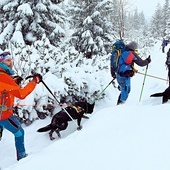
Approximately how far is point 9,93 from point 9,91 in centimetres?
11

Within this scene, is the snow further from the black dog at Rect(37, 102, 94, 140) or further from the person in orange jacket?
the black dog at Rect(37, 102, 94, 140)

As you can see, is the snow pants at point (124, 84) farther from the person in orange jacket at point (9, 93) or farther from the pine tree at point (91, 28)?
the pine tree at point (91, 28)

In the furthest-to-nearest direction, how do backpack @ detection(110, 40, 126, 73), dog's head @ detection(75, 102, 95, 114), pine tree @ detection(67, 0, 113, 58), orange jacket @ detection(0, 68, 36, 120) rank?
pine tree @ detection(67, 0, 113, 58)
dog's head @ detection(75, 102, 95, 114)
backpack @ detection(110, 40, 126, 73)
orange jacket @ detection(0, 68, 36, 120)

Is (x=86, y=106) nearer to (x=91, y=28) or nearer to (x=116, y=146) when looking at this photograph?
(x=116, y=146)

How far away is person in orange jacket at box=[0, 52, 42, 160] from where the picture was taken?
3.88 m

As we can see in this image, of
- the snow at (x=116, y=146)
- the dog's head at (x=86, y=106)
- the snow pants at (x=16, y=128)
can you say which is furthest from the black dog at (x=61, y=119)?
the snow pants at (x=16, y=128)

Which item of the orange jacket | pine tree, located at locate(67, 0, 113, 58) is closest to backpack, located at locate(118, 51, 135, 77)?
the orange jacket

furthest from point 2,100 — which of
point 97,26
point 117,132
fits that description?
point 97,26

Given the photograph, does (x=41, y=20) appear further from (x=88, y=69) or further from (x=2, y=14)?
(x=88, y=69)

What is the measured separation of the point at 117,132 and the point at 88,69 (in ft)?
15.2

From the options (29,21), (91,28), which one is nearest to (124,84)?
(29,21)

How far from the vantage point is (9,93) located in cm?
407

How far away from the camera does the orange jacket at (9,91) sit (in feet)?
12.6

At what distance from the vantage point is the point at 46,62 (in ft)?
25.0
